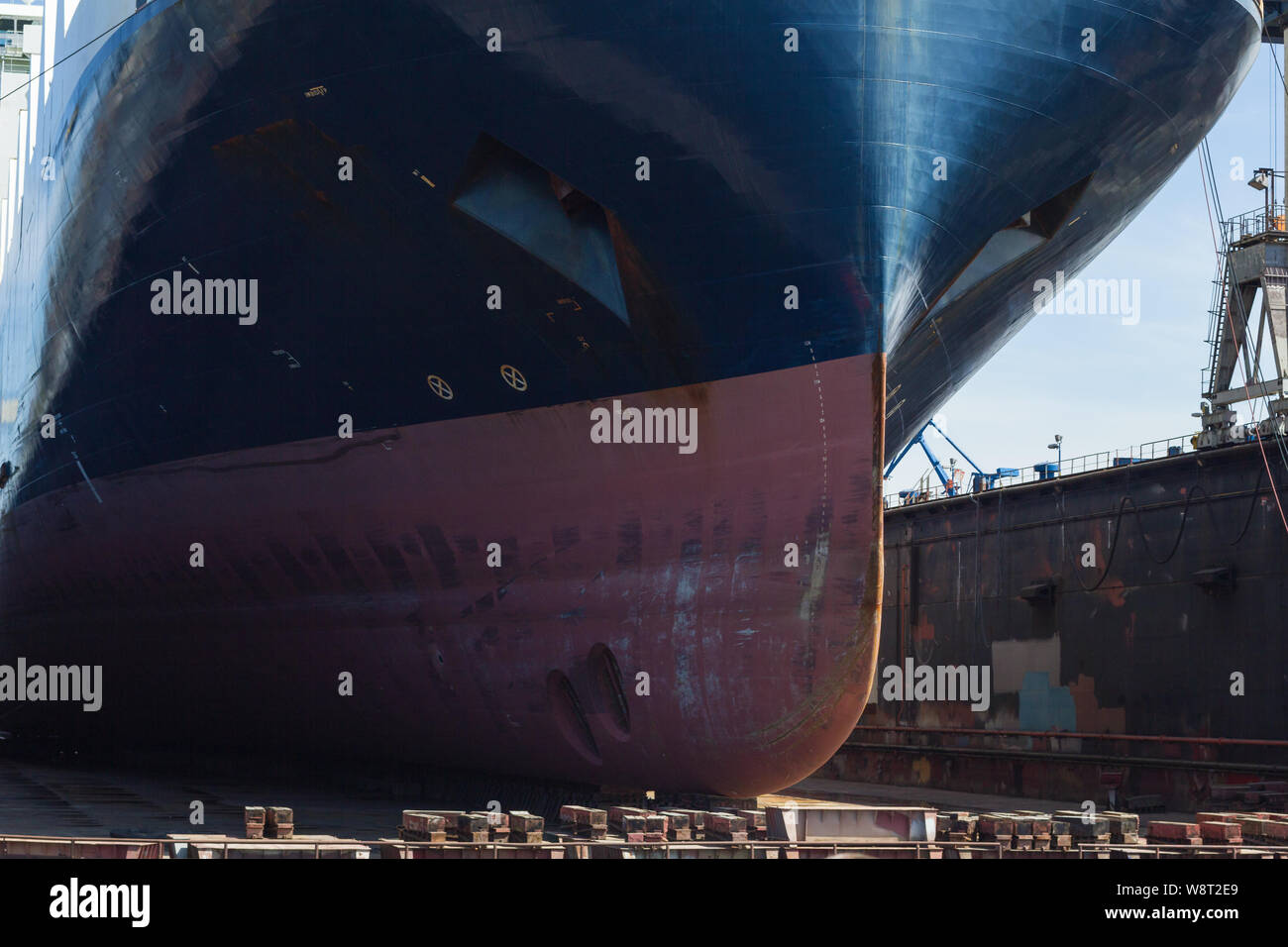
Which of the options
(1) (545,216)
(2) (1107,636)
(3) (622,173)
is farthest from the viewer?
(2) (1107,636)

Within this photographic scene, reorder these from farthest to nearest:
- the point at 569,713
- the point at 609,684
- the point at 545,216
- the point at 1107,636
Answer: the point at 1107,636 → the point at 569,713 → the point at 609,684 → the point at 545,216

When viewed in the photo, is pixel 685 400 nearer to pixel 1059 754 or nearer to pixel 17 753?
pixel 1059 754

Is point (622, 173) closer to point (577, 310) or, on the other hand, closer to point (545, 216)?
point (545, 216)

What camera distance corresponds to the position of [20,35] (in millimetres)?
27516

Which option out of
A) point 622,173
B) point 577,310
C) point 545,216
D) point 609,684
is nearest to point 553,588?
point 609,684

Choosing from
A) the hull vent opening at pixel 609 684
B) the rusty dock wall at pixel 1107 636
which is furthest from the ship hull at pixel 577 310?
the rusty dock wall at pixel 1107 636

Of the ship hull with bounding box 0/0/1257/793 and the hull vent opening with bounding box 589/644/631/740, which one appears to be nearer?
the ship hull with bounding box 0/0/1257/793

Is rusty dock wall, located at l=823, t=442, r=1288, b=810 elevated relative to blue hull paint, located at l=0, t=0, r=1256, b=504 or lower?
lower

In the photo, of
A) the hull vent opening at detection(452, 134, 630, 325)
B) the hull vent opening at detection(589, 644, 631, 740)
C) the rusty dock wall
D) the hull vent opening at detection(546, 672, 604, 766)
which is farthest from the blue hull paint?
the rusty dock wall

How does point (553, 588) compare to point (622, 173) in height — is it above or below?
below

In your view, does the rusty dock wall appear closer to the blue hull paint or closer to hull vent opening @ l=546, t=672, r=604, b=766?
the blue hull paint

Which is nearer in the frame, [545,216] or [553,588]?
[545,216]
